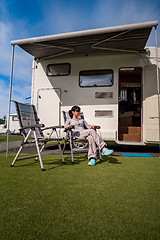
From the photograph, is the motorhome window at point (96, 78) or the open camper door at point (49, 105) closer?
the motorhome window at point (96, 78)

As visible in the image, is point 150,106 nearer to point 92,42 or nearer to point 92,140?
point 92,140

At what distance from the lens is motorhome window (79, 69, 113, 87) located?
13.1 feet

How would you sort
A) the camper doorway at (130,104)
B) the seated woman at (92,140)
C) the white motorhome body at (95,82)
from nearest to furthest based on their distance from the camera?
the seated woman at (92,140), the white motorhome body at (95,82), the camper doorway at (130,104)

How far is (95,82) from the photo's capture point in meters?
4.06

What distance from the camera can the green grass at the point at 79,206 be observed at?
957mm

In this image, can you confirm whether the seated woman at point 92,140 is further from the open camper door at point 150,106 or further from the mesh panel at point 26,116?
the open camper door at point 150,106

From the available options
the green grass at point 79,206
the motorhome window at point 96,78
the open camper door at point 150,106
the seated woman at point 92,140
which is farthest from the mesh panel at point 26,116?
the open camper door at point 150,106

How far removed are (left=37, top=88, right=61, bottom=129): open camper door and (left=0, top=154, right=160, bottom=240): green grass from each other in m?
2.16

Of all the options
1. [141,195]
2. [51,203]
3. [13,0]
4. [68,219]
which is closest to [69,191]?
[51,203]

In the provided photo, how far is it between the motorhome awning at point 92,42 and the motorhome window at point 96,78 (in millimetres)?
472

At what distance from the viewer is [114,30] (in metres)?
2.97

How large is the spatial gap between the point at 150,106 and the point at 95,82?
1.35 metres

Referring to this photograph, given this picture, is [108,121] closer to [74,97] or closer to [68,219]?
[74,97]

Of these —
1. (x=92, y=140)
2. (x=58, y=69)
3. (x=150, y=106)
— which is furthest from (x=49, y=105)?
(x=150, y=106)
